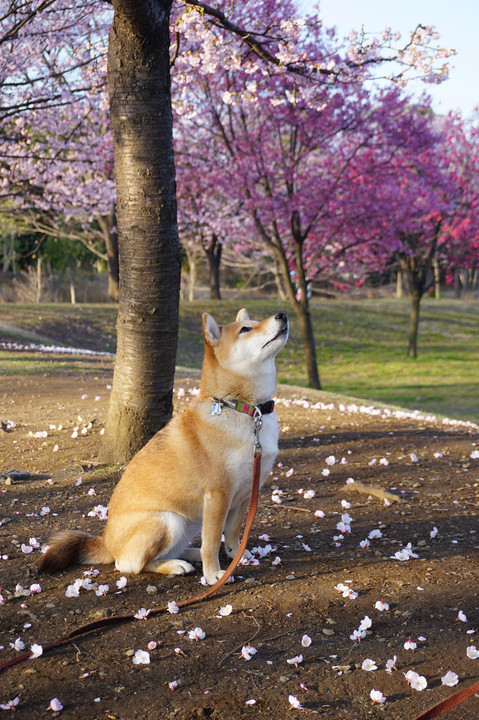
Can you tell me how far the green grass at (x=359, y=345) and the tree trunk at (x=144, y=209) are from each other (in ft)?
30.1

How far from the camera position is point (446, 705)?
3000mm

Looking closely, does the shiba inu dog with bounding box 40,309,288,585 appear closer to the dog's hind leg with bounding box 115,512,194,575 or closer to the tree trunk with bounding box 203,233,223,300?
the dog's hind leg with bounding box 115,512,194,575

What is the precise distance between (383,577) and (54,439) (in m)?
5.08

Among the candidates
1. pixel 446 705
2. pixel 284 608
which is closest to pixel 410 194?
pixel 284 608

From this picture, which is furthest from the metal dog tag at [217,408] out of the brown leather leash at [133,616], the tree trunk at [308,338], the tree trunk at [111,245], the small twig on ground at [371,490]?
the tree trunk at [111,245]

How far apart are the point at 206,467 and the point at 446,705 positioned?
1.89 metres

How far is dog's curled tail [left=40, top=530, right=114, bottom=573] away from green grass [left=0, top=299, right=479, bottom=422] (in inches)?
436

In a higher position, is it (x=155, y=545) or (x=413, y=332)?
(x=155, y=545)

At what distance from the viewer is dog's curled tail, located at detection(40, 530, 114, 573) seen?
446 centimetres

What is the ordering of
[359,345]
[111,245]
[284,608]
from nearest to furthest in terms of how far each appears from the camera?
[284,608], [359,345], [111,245]

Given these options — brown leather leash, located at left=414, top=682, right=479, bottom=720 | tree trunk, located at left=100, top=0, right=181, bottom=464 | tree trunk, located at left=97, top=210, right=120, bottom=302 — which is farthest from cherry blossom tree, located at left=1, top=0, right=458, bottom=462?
tree trunk, located at left=97, top=210, right=120, bottom=302

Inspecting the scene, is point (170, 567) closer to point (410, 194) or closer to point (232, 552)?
point (232, 552)

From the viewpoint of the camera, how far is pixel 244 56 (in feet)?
28.1

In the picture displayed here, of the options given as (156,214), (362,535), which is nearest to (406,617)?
(362,535)
